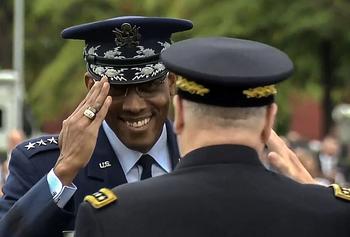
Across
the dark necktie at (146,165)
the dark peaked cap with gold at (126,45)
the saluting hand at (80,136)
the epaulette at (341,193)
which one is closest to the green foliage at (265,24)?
the dark peaked cap with gold at (126,45)

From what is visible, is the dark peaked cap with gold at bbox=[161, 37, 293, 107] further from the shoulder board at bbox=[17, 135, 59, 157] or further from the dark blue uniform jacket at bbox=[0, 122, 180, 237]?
the shoulder board at bbox=[17, 135, 59, 157]

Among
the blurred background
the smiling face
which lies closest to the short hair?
the smiling face

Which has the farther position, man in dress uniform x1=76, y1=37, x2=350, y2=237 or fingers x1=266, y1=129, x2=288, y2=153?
fingers x1=266, y1=129, x2=288, y2=153

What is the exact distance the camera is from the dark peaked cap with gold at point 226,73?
11.6ft

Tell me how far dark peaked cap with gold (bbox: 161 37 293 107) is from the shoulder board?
4.27 feet

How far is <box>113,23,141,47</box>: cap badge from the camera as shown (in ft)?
16.1

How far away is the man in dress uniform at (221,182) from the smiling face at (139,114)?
121 cm

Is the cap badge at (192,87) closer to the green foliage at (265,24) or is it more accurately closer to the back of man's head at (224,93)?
the back of man's head at (224,93)

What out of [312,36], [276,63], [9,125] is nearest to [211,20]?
[312,36]

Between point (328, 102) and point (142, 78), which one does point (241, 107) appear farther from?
point (328, 102)

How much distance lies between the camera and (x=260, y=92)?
3.58 metres

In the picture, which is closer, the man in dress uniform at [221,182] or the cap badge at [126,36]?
the man in dress uniform at [221,182]

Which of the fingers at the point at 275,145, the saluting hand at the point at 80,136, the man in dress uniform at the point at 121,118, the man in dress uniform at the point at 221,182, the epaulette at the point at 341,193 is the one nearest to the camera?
the man in dress uniform at the point at 221,182

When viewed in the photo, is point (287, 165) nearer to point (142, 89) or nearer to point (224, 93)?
point (224, 93)
